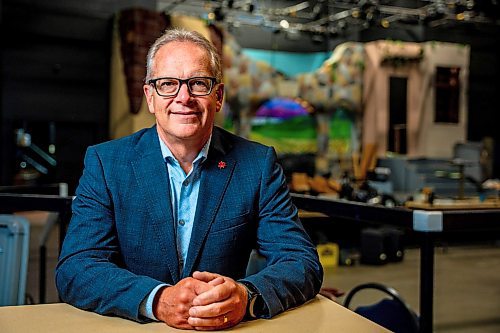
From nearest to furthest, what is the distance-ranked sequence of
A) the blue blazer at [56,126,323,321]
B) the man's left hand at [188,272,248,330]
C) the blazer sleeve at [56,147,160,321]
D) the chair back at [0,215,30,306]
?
the man's left hand at [188,272,248,330] < the blazer sleeve at [56,147,160,321] < the blue blazer at [56,126,323,321] < the chair back at [0,215,30,306]

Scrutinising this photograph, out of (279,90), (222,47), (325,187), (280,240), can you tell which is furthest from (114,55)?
(280,240)

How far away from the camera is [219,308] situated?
4.49 ft

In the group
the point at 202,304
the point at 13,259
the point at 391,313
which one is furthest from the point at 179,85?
the point at 391,313

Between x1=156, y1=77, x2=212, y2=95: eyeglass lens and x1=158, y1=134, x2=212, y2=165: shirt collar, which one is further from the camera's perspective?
x1=158, y1=134, x2=212, y2=165: shirt collar

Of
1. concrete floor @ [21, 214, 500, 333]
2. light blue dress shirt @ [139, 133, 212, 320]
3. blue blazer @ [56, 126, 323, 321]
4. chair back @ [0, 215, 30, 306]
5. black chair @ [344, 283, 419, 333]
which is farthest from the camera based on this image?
concrete floor @ [21, 214, 500, 333]

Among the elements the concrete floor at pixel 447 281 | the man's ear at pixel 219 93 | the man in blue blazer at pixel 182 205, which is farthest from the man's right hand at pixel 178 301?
the concrete floor at pixel 447 281

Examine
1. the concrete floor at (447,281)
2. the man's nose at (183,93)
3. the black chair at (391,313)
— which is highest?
the man's nose at (183,93)

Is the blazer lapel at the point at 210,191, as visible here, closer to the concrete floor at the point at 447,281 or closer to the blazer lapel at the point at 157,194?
the blazer lapel at the point at 157,194

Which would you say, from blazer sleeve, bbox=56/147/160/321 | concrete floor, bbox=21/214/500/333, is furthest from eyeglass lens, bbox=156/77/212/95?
concrete floor, bbox=21/214/500/333

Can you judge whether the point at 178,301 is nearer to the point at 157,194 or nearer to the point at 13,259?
the point at 157,194

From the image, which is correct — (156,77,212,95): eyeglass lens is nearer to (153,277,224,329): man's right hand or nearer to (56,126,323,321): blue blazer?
(56,126,323,321): blue blazer

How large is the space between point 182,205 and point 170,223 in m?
0.09

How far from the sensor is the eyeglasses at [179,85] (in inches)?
66.9

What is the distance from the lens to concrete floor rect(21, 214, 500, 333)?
5.13 metres
